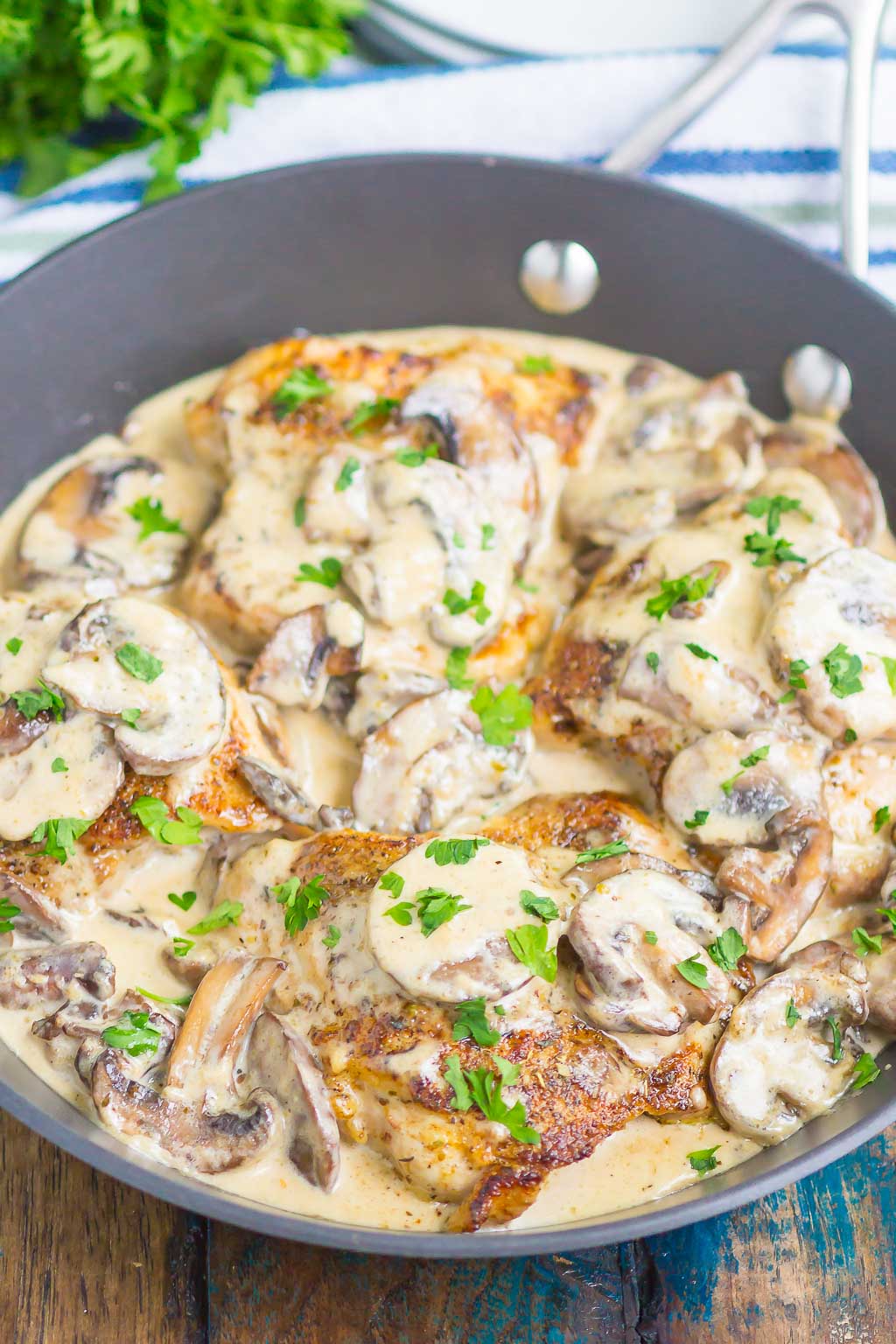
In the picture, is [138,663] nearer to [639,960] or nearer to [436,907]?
[436,907]

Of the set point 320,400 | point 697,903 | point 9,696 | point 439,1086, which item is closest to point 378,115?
point 320,400

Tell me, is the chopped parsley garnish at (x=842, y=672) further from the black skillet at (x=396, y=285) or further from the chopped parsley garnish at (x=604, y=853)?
the black skillet at (x=396, y=285)

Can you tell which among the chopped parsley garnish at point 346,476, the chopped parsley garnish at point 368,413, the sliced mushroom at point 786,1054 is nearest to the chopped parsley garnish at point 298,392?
the chopped parsley garnish at point 368,413

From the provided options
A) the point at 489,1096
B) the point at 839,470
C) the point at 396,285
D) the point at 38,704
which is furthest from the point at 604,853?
the point at 396,285

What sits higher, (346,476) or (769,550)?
(346,476)

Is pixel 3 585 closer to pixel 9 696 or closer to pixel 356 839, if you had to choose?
pixel 9 696

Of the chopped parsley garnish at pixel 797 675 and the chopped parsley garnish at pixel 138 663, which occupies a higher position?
the chopped parsley garnish at pixel 138 663
